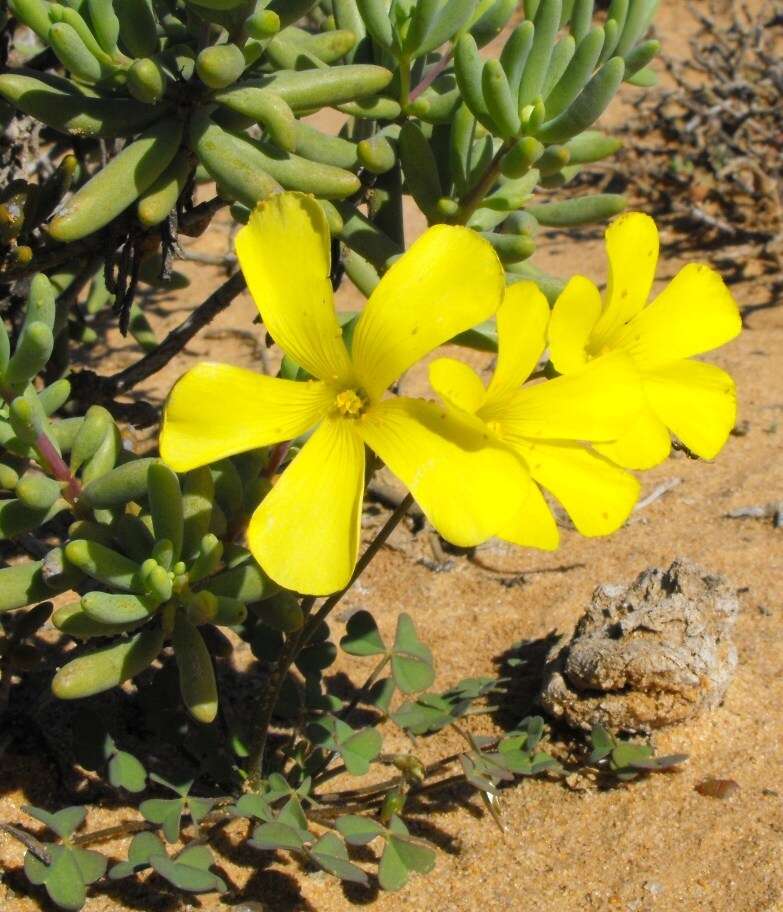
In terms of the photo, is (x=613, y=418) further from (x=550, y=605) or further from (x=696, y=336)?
(x=550, y=605)

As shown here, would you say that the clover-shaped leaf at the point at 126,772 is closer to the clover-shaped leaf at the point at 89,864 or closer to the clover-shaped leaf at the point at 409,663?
the clover-shaped leaf at the point at 89,864

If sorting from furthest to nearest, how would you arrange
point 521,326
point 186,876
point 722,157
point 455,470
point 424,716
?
point 722,157 < point 424,716 < point 186,876 < point 521,326 < point 455,470

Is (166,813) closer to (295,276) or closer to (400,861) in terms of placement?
(400,861)

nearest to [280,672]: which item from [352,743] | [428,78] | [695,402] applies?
[352,743]

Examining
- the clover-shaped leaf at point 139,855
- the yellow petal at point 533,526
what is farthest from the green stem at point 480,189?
the clover-shaped leaf at point 139,855

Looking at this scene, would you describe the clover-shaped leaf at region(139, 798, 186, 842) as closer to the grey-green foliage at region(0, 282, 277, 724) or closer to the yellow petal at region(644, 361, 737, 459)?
the grey-green foliage at region(0, 282, 277, 724)

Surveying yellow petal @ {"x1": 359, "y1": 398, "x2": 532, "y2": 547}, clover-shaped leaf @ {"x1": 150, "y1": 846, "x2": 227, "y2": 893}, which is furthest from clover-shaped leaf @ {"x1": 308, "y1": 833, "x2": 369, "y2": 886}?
yellow petal @ {"x1": 359, "y1": 398, "x2": 532, "y2": 547}

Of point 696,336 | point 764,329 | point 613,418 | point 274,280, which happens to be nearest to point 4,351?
point 274,280
